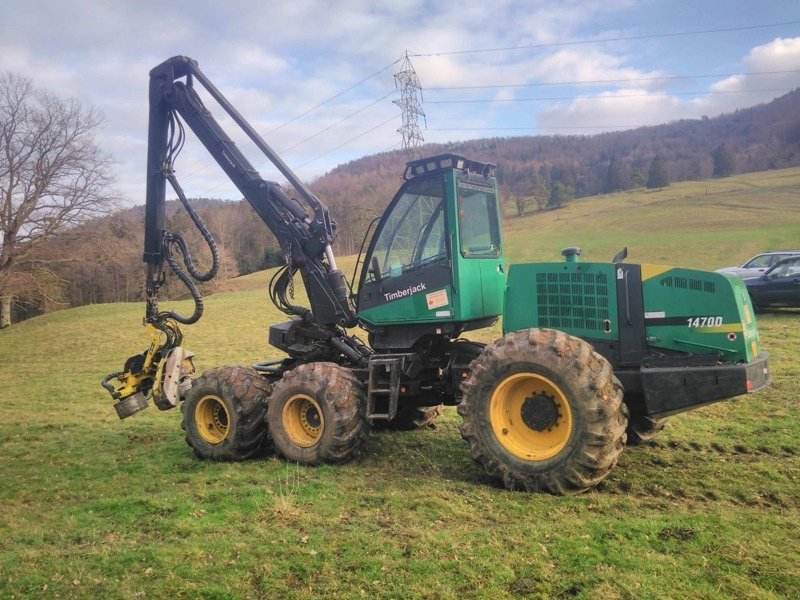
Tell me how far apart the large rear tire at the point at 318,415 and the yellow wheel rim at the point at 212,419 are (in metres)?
0.91

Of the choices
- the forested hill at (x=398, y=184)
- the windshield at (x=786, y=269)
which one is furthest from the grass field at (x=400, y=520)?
the windshield at (x=786, y=269)

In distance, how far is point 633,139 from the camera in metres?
151

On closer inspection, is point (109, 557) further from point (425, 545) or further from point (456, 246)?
point (456, 246)

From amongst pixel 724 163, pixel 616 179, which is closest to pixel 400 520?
pixel 616 179

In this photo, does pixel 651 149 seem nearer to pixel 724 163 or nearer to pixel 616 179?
pixel 724 163

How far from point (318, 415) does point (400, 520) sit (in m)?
2.39

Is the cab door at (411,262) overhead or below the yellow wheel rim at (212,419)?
overhead

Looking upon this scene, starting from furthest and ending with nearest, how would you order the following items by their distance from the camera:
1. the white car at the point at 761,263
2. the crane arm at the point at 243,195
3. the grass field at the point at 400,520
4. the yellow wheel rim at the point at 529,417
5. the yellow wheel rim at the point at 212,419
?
the white car at the point at 761,263, the crane arm at the point at 243,195, the yellow wheel rim at the point at 212,419, the yellow wheel rim at the point at 529,417, the grass field at the point at 400,520

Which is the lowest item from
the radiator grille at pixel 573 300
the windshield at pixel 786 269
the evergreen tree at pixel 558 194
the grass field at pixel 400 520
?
the grass field at pixel 400 520

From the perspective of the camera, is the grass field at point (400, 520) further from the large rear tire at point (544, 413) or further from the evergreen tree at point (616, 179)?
the evergreen tree at point (616, 179)

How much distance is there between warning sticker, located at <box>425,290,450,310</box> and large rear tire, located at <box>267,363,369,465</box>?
127 centimetres

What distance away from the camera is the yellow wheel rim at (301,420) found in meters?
7.24

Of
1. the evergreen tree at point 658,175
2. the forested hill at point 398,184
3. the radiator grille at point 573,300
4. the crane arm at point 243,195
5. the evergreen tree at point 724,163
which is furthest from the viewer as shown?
the evergreen tree at point 724,163

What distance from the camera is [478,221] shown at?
23.9 ft
